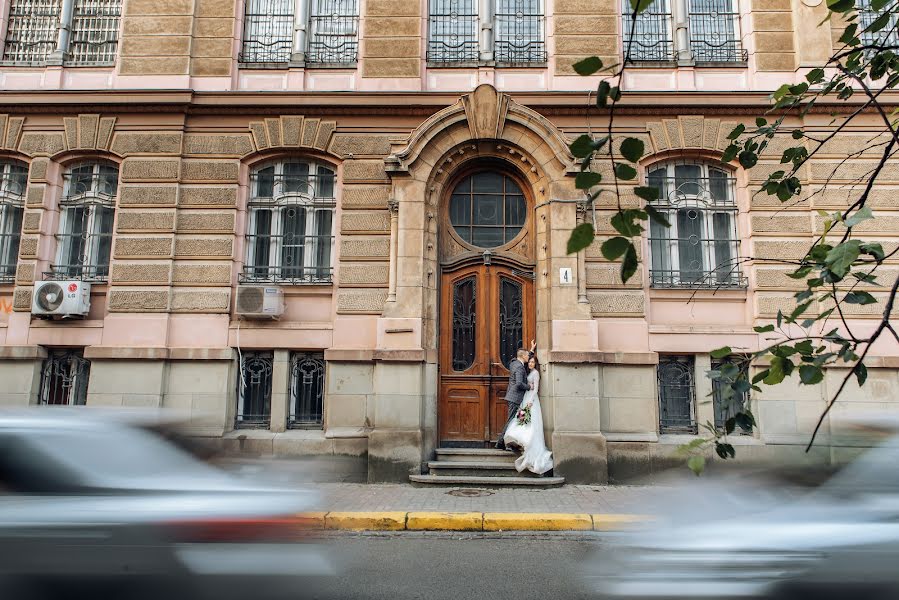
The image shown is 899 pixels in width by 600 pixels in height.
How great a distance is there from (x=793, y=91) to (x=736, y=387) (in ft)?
6.65

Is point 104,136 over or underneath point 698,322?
over

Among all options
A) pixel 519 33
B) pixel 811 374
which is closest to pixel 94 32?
pixel 519 33

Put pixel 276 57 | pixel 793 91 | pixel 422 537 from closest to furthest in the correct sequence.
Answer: pixel 793 91 → pixel 422 537 → pixel 276 57

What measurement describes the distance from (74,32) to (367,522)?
11626mm

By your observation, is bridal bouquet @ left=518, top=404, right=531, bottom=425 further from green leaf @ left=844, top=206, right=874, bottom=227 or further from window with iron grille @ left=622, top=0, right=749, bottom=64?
green leaf @ left=844, top=206, right=874, bottom=227

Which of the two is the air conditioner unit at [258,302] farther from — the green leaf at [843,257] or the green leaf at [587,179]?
the green leaf at [843,257]

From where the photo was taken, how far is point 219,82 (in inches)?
458

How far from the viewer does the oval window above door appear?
1173 centimetres

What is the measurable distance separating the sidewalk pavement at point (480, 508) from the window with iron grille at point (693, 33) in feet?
27.5

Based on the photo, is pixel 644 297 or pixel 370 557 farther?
pixel 644 297

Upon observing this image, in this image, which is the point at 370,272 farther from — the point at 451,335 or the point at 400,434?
the point at 400,434

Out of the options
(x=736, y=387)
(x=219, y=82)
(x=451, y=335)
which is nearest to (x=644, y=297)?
(x=451, y=335)

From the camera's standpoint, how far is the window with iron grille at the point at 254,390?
36.3 feet

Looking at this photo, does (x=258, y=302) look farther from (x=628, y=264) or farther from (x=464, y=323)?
(x=628, y=264)
